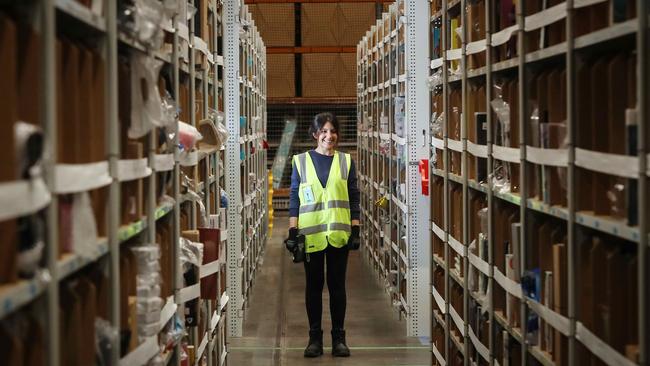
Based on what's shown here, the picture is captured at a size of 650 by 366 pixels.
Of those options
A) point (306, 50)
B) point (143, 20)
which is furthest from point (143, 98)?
point (306, 50)

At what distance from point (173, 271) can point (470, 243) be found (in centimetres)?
198

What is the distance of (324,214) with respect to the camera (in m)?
6.76

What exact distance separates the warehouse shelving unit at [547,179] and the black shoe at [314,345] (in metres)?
A: 1.63

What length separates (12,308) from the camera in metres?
1.80

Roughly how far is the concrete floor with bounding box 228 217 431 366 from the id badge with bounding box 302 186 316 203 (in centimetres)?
137

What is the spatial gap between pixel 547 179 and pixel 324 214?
3.34 metres

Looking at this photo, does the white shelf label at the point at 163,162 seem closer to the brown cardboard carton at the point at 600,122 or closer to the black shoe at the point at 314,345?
the brown cardboard carton at the point at 600,122

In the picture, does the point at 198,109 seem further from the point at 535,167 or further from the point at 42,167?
the point at 42,167

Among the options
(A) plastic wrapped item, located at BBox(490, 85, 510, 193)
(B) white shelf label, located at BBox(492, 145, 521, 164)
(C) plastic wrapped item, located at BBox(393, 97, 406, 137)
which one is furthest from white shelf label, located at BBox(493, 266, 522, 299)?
(C) plastic wrapped item, located at BBox(393, 97, 406, 137)

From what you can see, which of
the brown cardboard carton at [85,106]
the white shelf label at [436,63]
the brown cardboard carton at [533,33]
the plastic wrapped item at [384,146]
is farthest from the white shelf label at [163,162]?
the plastic wrapped item at [384,146]

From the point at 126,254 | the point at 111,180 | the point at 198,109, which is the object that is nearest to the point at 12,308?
the point at 111,180

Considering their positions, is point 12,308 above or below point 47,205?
below

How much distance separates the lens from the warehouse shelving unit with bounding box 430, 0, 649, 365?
2846 millimetres

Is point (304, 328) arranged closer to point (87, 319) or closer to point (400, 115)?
point (400, 115)
